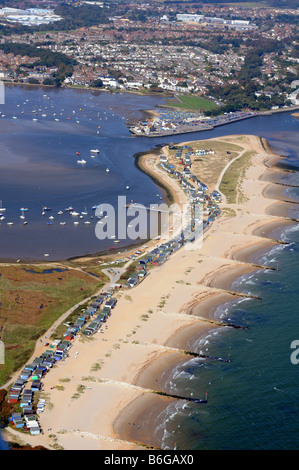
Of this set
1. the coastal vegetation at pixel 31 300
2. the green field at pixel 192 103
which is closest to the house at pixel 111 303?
the coastal vegetation at pixel 31 300

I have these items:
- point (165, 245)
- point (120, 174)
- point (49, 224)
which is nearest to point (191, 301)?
point (165, 245)

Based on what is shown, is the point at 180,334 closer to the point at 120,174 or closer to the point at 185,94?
the point at 120,174

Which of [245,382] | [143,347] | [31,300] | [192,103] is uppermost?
[192,103]

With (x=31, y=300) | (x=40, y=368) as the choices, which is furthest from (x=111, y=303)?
(x=40, y=368)

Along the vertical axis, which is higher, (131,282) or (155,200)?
(155,200)

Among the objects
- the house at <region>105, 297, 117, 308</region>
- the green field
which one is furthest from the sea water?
the green field

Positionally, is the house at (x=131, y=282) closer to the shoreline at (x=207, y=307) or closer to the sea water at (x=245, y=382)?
the shoreline at (x=207, y=307)

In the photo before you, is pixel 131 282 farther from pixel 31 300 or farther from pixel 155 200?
pixel 155 200
